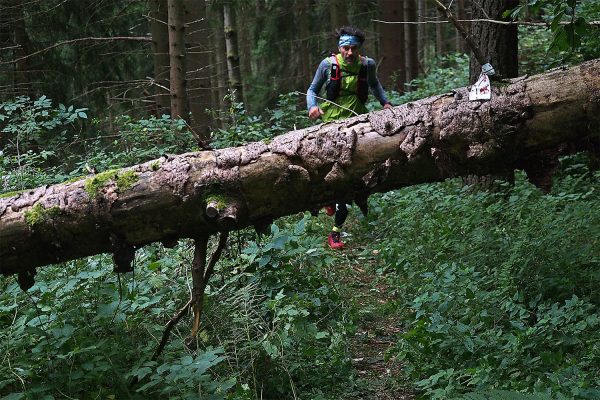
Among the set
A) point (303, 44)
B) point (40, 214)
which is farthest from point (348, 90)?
point (303, 44)

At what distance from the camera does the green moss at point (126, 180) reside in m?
3.62

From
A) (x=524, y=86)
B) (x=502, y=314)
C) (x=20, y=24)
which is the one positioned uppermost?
(x=20, y=24)

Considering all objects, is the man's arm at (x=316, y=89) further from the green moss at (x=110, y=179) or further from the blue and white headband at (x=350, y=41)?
the green moss at (x=110, y=179)

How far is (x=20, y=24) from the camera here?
533 inches

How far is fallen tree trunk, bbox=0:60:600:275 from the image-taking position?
3.60 metres

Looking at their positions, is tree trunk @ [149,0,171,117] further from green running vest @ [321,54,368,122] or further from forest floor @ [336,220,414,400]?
forest floor @ [336,220,414,400]

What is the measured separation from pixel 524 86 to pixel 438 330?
65.8 inches

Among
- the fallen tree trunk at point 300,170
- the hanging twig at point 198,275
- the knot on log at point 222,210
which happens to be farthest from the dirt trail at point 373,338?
the knot on log at point 222,210

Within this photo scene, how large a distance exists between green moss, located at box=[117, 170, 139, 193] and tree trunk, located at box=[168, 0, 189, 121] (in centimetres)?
556

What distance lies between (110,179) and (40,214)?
1.43 feet

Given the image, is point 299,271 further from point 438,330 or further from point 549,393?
point 549,393

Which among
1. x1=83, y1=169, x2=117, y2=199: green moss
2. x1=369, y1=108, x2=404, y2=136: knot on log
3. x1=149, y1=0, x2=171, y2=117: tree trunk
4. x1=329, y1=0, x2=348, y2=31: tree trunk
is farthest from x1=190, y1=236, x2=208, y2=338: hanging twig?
x1=329, y1=0, x2=348, y2=31: tree trunk

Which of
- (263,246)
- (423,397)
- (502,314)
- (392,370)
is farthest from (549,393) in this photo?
(263,246)

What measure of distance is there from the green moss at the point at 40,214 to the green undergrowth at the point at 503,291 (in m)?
2.40
